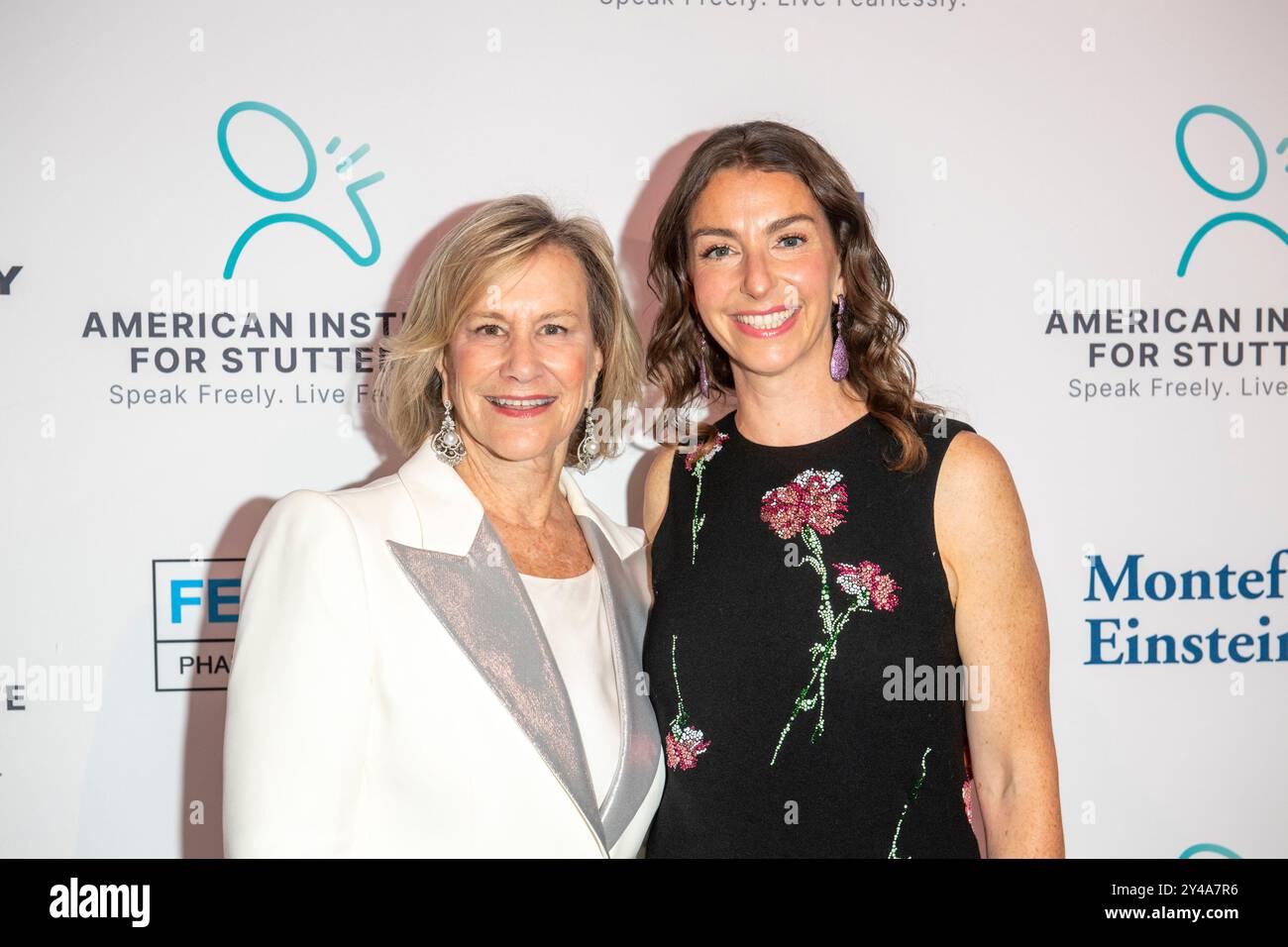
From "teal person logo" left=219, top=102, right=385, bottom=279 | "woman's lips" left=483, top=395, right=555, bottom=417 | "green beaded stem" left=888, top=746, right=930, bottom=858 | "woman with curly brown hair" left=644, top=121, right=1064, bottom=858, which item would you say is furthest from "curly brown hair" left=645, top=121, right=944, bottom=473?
"teal person logo" left=219, top=102, right=385, bottom=279

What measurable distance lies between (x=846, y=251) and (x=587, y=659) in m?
1.04

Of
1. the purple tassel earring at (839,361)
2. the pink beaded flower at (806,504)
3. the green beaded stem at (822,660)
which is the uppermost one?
the purple tassel earring at (839,361)

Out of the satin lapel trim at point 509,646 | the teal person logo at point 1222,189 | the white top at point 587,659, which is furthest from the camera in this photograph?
the teal person logo at point 1222,189

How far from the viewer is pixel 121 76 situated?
2863mm

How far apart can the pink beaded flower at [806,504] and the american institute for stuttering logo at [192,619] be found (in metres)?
1.57

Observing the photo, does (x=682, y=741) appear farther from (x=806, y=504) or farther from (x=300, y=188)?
(x=300, y=188)

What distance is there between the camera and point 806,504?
218 centimetres

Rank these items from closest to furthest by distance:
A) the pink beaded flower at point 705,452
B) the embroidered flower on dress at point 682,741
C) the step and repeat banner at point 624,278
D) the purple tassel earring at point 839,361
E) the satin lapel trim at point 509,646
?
the satin lapel trim at point 509,646 → the embroidered flower on dress at point 682,741 → the purple tassel earring at point 839,361 → the pink beaded flower at point 705,452 → the step and repeat banner at point 624,278

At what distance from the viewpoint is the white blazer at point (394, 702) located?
182 cm

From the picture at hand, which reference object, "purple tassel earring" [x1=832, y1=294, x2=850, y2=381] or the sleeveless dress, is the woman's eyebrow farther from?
the sleeveless dress

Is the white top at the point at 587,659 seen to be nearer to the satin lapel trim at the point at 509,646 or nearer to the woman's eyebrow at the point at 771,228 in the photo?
the satin lapel trim at the point at 509,646

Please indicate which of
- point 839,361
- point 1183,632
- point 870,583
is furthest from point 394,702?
point 1183,632

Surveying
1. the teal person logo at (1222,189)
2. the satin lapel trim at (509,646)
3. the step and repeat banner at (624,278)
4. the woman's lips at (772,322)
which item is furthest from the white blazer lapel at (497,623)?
the teal person logo at (1222,189)
